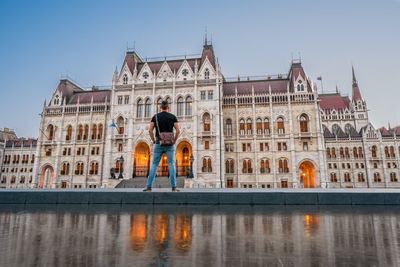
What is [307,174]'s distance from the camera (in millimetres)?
37719

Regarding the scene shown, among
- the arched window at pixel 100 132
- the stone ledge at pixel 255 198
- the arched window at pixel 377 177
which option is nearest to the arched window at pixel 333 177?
the arched window at pixel 377 177

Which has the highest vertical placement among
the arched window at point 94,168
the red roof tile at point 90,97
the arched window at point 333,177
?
the red roof tile at point 90,97

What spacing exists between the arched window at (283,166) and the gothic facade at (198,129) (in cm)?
14

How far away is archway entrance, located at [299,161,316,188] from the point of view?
117 feet

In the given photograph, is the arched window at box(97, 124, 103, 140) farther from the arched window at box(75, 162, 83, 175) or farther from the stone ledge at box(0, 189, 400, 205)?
the stone ledge at box(0, 189, 400, 205)

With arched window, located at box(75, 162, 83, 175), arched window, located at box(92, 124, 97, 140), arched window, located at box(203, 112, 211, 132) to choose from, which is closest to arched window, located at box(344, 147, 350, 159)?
arched window, located at box(203, 112, 211, 132)

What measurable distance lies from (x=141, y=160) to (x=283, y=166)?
21.2 m

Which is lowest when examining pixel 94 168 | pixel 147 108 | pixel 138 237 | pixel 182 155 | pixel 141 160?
pixel 138 237

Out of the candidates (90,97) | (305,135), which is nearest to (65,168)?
(90,97)

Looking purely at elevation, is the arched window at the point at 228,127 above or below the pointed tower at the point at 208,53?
below

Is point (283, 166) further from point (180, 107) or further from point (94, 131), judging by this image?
point (94, 131)

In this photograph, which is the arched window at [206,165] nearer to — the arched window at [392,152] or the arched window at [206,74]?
the arched window at [206,74]

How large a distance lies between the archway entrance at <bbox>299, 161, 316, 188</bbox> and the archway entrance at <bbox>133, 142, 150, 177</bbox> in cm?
2322

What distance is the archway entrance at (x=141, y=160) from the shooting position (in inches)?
1401
